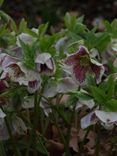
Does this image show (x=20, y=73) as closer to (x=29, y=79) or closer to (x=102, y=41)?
(x=29, y=79)

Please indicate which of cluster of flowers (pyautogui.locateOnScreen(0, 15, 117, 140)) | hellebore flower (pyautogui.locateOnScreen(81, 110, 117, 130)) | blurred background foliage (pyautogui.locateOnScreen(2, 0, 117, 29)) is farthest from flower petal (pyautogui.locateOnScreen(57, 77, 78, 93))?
blurred background foliage (pyautogui.locateOnScreen(2, 0, 117, 29))

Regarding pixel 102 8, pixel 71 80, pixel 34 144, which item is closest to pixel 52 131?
pixel 34 144

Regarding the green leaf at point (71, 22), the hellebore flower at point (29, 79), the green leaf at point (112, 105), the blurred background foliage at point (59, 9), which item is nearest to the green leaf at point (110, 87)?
the green leaf at point (112, 105)

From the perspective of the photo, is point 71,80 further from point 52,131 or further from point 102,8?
point 102,8

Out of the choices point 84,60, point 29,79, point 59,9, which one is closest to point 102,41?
point 84,60

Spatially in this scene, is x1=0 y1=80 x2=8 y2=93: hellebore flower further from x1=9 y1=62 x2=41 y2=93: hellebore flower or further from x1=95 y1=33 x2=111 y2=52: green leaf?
x1=95 y1=33 x2=111 y2=52: green leaf

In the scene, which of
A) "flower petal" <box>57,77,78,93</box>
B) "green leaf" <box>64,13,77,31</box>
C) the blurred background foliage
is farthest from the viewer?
the blurred background foliage
